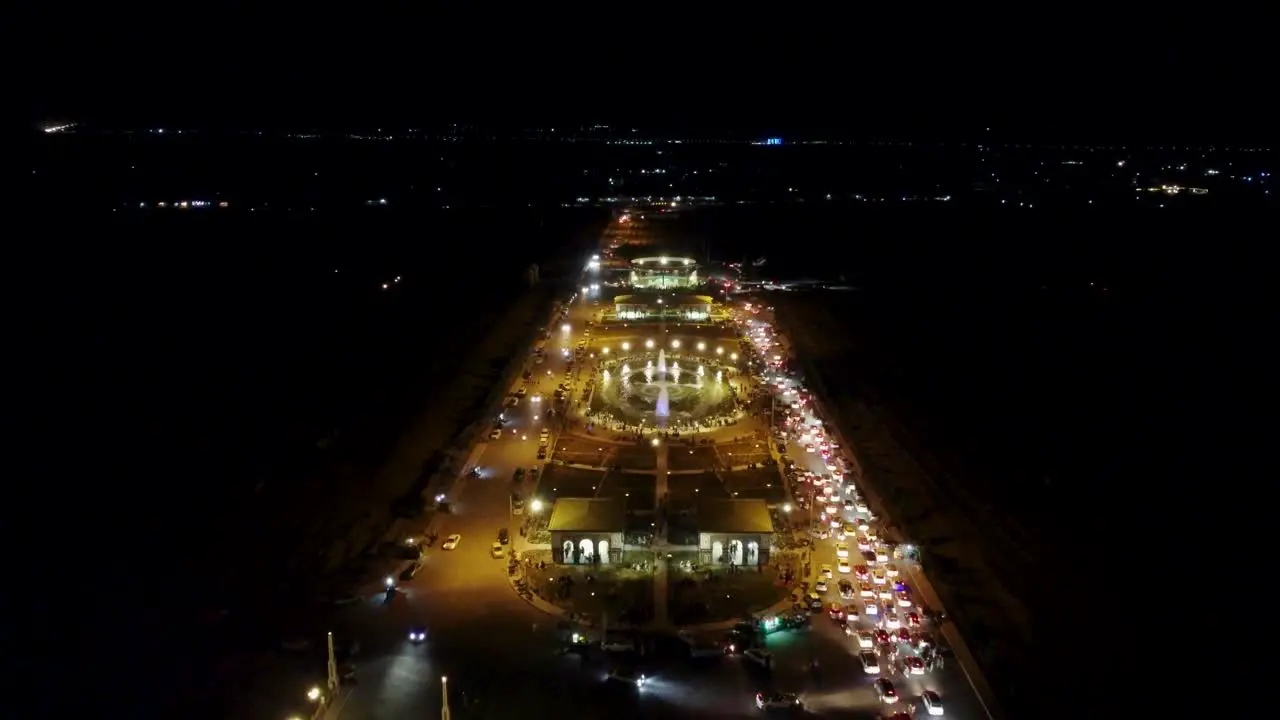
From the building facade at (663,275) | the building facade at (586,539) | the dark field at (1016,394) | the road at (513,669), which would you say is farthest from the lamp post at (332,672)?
the building facade at (663,275)

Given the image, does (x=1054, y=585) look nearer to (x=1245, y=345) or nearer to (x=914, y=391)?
(x=914, y=391)

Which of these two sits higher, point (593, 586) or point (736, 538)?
point (736, 538)

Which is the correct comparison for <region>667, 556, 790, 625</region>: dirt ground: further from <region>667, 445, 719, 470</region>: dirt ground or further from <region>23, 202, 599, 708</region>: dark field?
<region>23, 202, 599, 708</region>: dark field

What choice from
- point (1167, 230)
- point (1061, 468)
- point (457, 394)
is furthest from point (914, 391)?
point (1167, 230)

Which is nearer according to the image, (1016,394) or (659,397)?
(659,397)

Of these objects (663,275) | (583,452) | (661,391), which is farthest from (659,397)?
(663,275)

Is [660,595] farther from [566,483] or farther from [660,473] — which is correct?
[660,473]

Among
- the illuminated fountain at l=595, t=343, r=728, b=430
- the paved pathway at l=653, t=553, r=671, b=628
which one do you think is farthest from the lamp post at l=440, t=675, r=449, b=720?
the illuminated fountain at l=595, t=343, r=728, b=430
